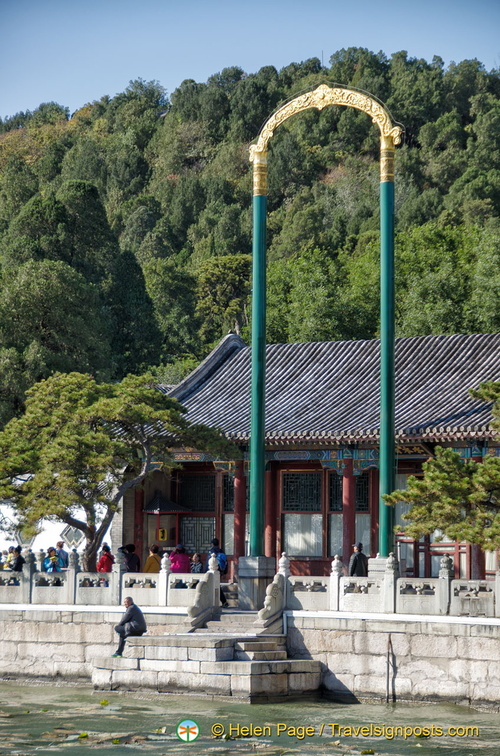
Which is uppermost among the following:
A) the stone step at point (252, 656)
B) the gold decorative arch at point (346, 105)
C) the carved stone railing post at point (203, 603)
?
the gold decorative arch at point (346, 105)

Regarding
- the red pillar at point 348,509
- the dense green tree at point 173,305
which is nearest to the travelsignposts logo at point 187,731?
the red pillar at point 348,509

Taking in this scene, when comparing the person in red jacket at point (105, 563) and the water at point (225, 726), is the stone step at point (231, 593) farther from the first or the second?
the water at point (225, 726)

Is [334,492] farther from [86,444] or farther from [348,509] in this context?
[86,444]

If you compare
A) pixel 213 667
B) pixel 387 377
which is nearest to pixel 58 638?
pixel 213 667

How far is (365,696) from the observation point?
1925cm

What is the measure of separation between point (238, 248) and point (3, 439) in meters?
60.4

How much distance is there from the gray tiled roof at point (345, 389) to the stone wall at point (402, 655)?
524cm

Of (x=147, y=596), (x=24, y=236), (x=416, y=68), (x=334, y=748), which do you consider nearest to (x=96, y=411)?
(x=147, y=596)

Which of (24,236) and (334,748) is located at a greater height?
(24,236)

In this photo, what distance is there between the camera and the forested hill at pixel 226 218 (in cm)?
4359

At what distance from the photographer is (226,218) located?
282ft

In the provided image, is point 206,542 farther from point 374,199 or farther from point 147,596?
point 374,199

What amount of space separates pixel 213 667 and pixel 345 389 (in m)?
10.3

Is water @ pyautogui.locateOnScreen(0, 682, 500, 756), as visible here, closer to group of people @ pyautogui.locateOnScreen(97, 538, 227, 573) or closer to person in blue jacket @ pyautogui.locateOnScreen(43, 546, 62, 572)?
group of people @ pyautogui.locateOnScreen(97, 538, 227, 573)
